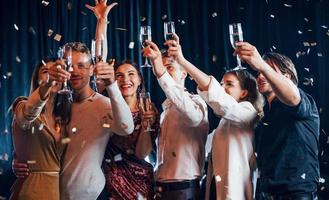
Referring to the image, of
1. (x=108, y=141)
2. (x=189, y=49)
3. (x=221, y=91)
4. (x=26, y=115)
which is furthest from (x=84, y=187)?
(x=189, y=49)

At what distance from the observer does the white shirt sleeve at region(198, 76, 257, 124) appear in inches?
109

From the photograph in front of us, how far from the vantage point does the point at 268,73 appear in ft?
7.95

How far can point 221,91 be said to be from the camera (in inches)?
110

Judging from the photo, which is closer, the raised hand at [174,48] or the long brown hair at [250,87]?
the raised hand at [174,48]

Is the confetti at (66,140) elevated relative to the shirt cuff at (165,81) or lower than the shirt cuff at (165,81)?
lower

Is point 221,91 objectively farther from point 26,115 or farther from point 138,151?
point 26,115

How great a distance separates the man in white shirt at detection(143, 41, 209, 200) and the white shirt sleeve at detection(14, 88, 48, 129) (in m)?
0.57

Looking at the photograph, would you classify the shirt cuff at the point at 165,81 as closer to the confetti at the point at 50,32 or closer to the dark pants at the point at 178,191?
the dark pants at the point at 178,191

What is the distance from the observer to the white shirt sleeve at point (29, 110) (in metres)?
2.55

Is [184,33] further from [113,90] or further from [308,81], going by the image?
[113,90]

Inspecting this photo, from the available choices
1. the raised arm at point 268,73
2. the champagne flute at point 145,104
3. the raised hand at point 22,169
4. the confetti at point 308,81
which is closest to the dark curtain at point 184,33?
the confetti at point 308,81

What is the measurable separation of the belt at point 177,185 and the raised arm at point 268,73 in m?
0.71

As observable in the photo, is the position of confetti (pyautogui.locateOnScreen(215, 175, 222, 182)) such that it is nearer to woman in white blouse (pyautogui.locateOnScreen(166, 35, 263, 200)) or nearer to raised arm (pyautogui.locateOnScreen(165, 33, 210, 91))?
woman in white blouse (pyautogui.locateOnScreen(166, 35, 263, 200))

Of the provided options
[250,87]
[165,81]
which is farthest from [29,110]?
[250,87]
